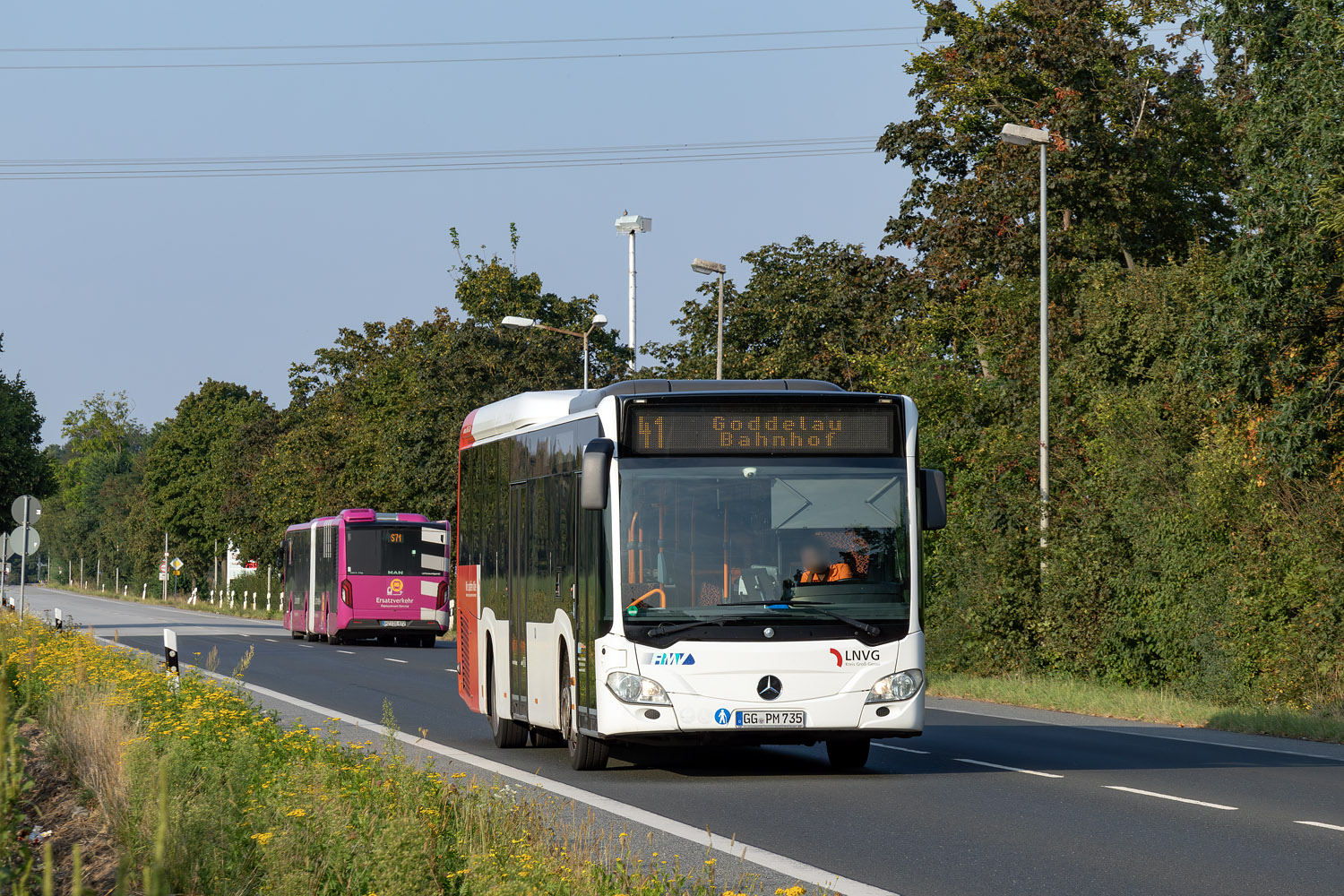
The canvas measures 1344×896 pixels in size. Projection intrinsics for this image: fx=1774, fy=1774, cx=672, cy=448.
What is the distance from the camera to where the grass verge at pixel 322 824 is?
7.39m

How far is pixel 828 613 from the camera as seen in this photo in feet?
44.3

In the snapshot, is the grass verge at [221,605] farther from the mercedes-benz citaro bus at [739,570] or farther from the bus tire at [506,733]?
the mercedes-benz citaro bus at [739,570]

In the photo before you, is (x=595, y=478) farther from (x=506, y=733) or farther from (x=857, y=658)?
(x=506, y=733)

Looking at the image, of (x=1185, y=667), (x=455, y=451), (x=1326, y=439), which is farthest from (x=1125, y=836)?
(x=455, y=451)

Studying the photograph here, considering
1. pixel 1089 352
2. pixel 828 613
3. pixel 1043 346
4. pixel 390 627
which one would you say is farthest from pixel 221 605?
pixel 828 613

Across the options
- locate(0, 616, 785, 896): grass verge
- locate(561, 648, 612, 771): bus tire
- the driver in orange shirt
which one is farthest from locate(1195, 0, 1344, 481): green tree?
locate(0, 616, 785, 896): grass verge

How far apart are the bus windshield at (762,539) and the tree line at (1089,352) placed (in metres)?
10.5

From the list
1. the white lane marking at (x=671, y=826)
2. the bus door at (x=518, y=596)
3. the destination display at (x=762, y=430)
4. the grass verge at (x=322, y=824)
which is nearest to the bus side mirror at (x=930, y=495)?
the destination display at (x=762, y=430)

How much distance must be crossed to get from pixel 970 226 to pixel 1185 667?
18800mm

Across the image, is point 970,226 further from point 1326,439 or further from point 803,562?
point 803,562

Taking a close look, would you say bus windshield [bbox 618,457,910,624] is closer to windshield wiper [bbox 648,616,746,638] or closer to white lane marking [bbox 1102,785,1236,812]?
windshield wiper [bbox 648,616,746,638]

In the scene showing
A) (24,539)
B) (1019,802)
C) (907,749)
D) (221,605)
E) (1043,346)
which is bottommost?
(221,605)

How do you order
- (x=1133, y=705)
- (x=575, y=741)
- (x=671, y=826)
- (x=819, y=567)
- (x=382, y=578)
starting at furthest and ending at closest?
(x=382, y=578) → (x=1133, y=705) → (x=575, y=741) → (x=819, y=567) → (x=671, y=826)

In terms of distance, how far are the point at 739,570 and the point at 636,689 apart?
1.21m
